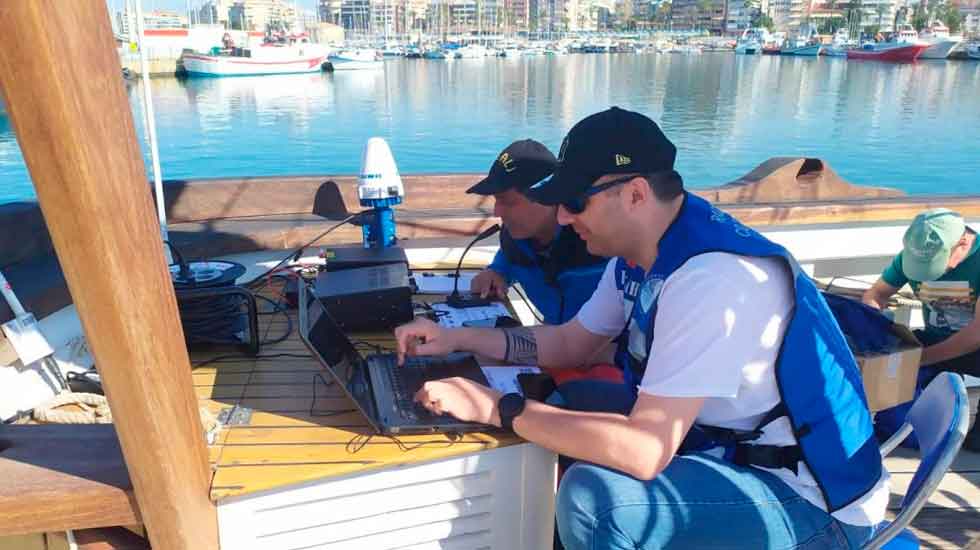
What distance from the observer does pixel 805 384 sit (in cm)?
129

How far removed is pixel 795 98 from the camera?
2661cm

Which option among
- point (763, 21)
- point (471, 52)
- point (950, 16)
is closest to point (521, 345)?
point (471, 52)

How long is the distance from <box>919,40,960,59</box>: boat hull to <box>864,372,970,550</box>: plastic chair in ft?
181

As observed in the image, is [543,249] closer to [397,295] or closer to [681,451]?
[397,295]

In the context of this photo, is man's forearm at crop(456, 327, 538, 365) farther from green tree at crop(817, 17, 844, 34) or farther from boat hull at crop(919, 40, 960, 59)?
green tree at crop(817, 17, 844, 34)

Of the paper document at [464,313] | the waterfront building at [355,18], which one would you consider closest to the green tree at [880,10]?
the waterfront building at [355,18]

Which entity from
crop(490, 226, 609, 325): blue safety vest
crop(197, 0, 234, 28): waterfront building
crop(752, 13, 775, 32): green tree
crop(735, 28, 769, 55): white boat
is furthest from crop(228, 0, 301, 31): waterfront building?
crop(490, 226, 609, 325): blue safety vest

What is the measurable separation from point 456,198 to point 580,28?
8909 centimetres

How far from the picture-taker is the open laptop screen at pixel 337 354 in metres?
1.47

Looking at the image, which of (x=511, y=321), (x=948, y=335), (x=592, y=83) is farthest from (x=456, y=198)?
(x=592, y=83)

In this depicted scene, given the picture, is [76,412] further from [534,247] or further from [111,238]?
[534,247]

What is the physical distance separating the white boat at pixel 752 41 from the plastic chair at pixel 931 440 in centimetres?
6958

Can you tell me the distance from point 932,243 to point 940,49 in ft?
181

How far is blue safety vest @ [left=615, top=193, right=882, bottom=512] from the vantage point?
129 centimetres
